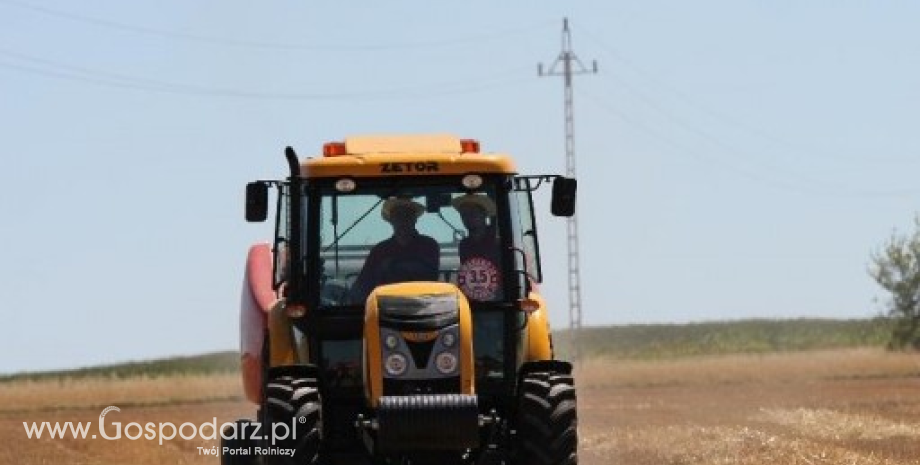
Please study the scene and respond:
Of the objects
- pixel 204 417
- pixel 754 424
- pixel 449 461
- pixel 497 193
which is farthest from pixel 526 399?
pixel 204 417

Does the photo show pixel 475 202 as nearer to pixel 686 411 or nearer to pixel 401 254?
pixel 401 254

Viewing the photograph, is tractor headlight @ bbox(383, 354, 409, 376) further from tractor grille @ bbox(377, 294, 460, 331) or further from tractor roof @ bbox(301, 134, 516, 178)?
tractor roof @ bbox(301, 134, 516, 178)

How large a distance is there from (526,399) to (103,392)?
3733 cm

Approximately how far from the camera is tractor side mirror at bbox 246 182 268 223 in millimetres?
13758

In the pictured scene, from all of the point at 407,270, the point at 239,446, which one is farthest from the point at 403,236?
the point at 239,446

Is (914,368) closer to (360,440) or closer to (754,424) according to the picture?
(754,424)

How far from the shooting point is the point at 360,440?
1348 centimetres

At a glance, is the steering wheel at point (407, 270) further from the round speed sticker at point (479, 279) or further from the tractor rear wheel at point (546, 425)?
the tractor rear wheel at point (546, 425)

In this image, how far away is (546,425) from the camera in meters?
13.0

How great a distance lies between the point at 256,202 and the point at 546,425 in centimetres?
256

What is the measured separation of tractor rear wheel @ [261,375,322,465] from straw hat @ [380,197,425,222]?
143 cm

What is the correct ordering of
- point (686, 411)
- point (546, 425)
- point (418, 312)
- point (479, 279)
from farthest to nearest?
point (686, 411)
point (479, 279)
point (546, 425)
point (418, 312)

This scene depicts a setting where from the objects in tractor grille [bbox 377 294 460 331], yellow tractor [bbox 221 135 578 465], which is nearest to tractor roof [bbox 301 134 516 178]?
yellow tractor [bbox 221 135 578 465]

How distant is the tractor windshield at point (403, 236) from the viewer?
44.7ft
